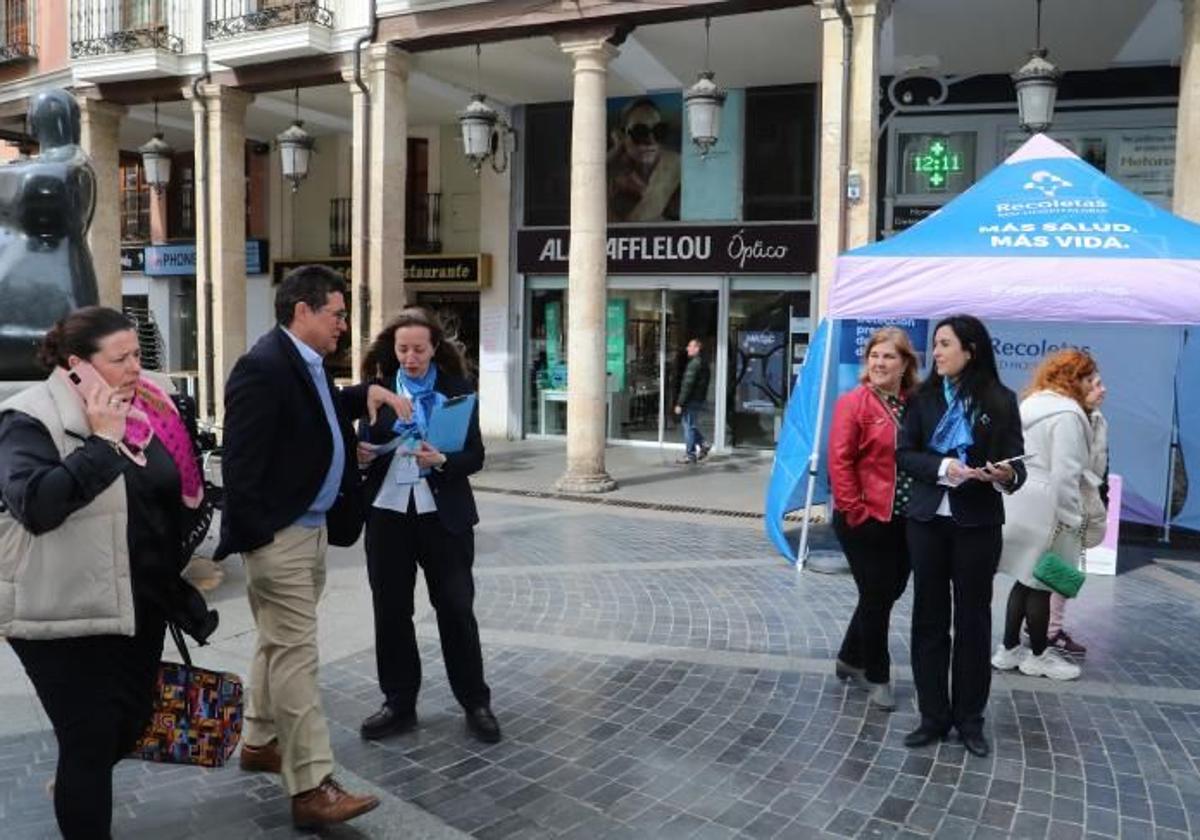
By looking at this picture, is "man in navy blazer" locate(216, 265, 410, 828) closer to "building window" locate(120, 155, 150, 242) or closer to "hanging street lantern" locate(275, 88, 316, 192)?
"hanging street lantern" locate(275, 88, 316, 192)

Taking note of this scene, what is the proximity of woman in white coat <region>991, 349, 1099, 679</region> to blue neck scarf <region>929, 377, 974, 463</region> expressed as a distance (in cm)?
106

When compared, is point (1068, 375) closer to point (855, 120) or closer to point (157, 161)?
point (855, 120)

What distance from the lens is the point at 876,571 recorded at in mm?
4406

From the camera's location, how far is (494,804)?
11.8 ft

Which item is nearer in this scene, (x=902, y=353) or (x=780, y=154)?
(x=902, y=353)

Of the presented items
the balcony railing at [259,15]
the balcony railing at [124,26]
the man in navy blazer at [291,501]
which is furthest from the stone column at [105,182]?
the man in navy blazer at [291,501]

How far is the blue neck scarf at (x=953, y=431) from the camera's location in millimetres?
3975

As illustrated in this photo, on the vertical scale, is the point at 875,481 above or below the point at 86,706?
above

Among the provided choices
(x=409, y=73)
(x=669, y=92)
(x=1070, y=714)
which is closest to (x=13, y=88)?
(x=409, y=73)

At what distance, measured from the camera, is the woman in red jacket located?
4309 millimetres

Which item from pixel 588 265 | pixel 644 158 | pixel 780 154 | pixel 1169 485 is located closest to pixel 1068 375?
pixel 1169 485

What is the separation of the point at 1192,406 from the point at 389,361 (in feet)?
23.8

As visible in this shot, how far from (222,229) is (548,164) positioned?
16.0 feet

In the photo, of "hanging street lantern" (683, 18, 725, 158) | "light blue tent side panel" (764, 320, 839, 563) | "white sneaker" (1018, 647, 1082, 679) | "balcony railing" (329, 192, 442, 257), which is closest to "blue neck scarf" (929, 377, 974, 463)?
"white sneaker" (1018, 647, 1082, 679)
